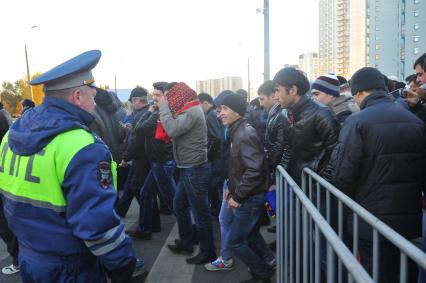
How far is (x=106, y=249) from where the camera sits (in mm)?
1871

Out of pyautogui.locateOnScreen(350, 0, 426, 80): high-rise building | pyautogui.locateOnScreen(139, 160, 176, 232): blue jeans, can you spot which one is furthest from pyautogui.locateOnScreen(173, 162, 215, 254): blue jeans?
pyautogui.locateOnScreen(350, 0, 426, 80): high-rise building

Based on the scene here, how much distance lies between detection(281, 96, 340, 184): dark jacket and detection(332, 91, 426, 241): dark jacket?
0.53 m

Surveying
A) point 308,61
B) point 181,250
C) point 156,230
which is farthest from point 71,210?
point 308,61

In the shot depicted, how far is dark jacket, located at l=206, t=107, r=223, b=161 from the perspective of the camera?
5.89m

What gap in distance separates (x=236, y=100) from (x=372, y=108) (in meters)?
1.31

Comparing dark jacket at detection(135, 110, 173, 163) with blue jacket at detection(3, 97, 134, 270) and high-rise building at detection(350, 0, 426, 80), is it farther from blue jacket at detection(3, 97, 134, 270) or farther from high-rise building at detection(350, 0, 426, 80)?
high-rise building at detection(350, 0, 426, 80)

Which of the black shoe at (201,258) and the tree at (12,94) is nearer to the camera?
the black shoe at (201,258)

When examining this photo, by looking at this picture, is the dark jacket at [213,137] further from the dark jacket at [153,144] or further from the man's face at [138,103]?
the man's face at [138,103]

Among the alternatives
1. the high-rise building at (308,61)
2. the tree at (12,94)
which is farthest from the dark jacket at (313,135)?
the high-rise building at (308,61)

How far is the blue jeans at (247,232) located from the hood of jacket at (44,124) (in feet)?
6.34

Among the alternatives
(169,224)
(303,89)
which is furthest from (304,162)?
(169,224)

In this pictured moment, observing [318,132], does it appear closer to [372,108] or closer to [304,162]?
[304,162]

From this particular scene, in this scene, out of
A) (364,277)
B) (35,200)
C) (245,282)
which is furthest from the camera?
(245,282)

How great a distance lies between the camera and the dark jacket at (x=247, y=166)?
11.3 feet
